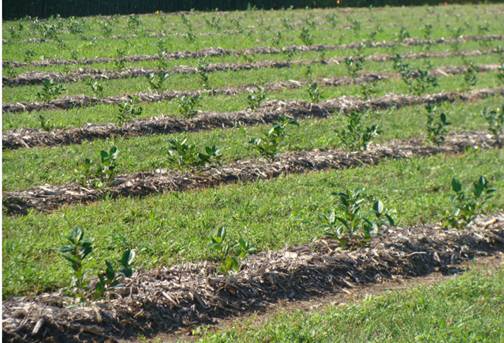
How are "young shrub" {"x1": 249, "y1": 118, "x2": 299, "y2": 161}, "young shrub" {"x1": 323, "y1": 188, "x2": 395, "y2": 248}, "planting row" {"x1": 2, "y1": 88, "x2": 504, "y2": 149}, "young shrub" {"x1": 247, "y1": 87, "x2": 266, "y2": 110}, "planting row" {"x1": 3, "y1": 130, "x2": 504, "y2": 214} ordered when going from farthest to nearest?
1. "young shrub" {"x1": 247, "y1": 87, "x2": 266, "y2": 110}
2. "planting row" {"x1": 2, "y1": 88, "x2": 504, "y2": 149}
3. "young shrub" {"x1": 249, "y1": 118, "x2": 299, "y2": 161}
4. "planting row" {"x1": 3, "y1": 130, "x2": 504, "y2": 214}
5. "young shrub" {"x1": 323, "y1": 188, "x2": 395, "y2": 248}

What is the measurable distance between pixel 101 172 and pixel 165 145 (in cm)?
223

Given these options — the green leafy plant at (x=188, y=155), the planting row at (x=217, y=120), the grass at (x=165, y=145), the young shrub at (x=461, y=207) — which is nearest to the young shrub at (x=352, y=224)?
the young shrub at (x=461, y=207)

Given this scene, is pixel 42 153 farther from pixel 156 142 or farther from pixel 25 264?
pixel 25 264

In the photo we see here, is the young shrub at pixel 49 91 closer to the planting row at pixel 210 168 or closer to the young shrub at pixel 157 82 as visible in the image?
the young shrub at pixel 157 82

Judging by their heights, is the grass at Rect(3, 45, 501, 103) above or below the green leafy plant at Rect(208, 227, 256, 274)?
below

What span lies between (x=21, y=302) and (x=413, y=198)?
18.1ft

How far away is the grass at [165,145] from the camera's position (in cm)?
1078

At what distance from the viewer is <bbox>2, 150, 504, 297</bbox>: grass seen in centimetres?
794

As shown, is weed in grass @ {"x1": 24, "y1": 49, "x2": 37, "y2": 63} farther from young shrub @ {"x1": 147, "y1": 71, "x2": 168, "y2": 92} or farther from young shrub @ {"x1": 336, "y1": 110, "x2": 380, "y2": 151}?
young shrub @ {"x1": 336, "y1": 110, "x2": 380, "y2": 151}

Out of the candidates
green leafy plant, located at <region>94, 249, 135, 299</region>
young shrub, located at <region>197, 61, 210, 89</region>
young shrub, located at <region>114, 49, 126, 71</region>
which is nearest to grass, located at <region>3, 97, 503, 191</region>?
young shrub, located at <region>197, 61, 210, 89</region>

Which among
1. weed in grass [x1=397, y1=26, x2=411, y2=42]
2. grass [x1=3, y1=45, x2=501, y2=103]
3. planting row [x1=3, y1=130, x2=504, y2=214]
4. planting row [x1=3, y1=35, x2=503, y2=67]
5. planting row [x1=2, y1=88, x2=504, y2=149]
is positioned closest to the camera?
planting row [x1=3, y1=130, x2=504, y2=214]

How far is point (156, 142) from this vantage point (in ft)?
41.7

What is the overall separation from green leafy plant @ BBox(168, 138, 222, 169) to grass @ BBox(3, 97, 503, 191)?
0.24 meters

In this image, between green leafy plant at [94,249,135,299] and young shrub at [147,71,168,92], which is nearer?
green leafy plant at [94,249,135,299]
